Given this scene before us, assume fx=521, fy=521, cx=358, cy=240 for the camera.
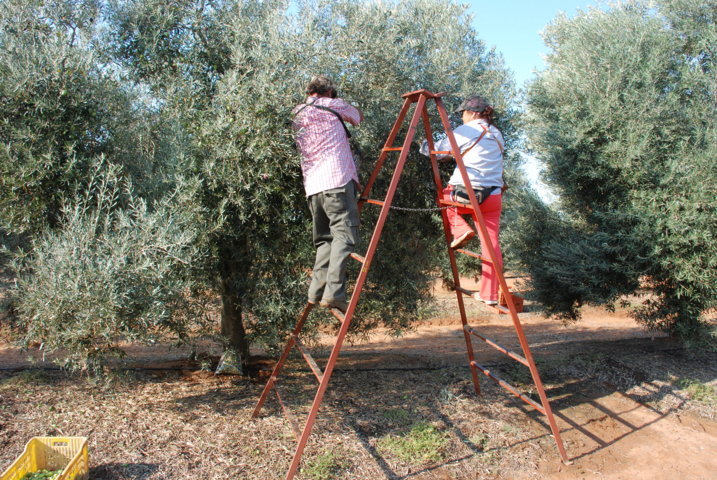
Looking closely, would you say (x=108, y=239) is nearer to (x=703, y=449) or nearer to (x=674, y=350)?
(x=703, y=449)

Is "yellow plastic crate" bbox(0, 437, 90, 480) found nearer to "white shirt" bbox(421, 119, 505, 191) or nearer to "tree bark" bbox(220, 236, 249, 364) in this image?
"tree bark" bbox(220, 236, 249, 364)

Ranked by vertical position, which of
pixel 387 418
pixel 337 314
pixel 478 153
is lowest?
pixel 387 418

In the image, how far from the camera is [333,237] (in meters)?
4.29

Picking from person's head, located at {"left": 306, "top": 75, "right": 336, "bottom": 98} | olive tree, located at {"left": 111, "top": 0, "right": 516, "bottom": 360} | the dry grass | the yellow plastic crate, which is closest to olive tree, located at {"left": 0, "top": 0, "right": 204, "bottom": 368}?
olive tree, located at {"left": 111, "top": 0, "right": 516, "bottom": 360}

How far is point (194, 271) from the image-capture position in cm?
491

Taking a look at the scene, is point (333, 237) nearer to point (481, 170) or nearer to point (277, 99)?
point (277, 99)

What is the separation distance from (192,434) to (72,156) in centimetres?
273

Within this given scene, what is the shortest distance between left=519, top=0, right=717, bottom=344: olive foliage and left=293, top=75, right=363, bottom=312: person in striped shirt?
369 cm

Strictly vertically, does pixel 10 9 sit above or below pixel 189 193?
above

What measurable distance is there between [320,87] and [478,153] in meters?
1.63

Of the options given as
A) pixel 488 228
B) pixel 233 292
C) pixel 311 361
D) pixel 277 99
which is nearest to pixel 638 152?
pixel 488 228

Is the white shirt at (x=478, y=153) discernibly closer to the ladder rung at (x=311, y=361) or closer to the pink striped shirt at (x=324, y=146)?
the pink striped shirt at (x=324, y=146)

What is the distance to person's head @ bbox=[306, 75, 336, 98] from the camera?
14.6ft

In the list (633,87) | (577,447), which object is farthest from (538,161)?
(577,447)
